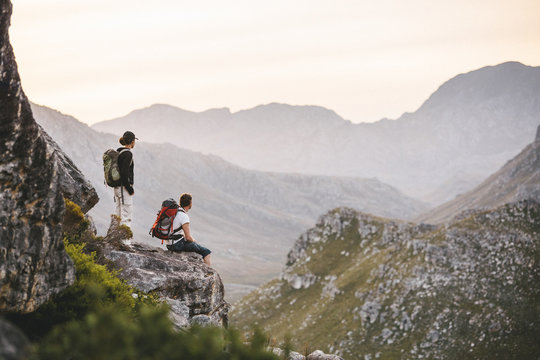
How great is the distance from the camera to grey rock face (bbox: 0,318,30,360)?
20.4 ft

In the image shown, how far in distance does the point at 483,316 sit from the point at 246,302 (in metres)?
53.1

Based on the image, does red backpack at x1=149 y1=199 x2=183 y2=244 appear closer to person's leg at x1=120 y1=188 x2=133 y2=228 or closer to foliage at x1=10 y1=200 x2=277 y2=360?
person's leg at x1=120 y1=188 x2=133 y2=228

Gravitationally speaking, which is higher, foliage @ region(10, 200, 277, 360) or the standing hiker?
the standing hiker

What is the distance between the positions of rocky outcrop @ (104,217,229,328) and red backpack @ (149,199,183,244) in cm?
80

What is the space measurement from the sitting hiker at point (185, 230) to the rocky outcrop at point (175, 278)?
27cm

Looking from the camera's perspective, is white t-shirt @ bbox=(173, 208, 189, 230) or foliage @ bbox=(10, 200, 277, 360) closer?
foliage @ bbox=(10, 200, 277, 360)

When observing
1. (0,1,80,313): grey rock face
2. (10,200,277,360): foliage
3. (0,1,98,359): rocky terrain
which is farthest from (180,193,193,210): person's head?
(0,1,80,313): grey rock face

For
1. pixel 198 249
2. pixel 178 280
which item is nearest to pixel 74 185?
pixel 178 280

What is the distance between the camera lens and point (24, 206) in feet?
34.6

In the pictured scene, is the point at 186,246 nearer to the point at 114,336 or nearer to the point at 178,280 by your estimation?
the point at 178,280

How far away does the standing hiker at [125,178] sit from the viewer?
17797 millimetres

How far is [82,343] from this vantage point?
6.31 m

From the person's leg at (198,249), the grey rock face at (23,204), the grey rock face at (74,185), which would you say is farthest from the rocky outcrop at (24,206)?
the person's leg at (198,249)

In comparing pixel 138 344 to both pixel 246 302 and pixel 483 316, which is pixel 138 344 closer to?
pixel 483 316
